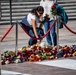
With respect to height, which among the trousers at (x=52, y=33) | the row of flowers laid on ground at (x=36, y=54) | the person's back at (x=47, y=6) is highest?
the person's back at (x=47, y=6)

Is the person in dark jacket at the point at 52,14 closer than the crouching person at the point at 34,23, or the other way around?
the crouching person at the point at 34,23

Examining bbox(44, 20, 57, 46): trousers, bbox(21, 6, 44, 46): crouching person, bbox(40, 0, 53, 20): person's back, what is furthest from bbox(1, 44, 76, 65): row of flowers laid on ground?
bbox(40, 0, 53, 20): person's back

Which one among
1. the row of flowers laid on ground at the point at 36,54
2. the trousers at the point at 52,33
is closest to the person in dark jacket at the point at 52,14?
the trousers at the point at 52,33

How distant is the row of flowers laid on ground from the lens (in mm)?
12625

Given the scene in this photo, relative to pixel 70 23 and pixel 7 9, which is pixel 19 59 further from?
pixel 7 9

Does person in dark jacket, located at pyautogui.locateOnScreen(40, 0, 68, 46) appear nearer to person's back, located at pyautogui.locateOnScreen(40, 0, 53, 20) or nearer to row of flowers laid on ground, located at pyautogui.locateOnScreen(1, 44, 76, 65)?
person's back, located at pyautogui.locateOnScreen(40, 0, 53, 20)

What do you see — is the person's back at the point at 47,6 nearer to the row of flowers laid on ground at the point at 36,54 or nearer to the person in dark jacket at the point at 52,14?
the person in dark jacket at the point at 52,14

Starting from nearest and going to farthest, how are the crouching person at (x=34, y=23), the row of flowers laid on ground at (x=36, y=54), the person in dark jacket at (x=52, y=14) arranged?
the row of flowers laid on ground at (x=36, y=54) < the crouching person at (x=34, y=23) < the person in dark jacket at (x=52, y=14)

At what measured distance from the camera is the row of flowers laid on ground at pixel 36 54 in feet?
41.4

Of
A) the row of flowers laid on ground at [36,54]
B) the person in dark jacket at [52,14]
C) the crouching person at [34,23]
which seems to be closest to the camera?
the row of flowers laid on ground at [36,54]

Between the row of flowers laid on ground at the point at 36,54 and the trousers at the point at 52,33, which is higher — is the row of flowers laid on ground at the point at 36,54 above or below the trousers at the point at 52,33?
below

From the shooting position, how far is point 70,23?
77.5 ft

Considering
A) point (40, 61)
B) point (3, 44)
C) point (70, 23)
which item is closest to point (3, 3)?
point (70, 23)

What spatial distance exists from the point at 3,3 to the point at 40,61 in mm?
13349
